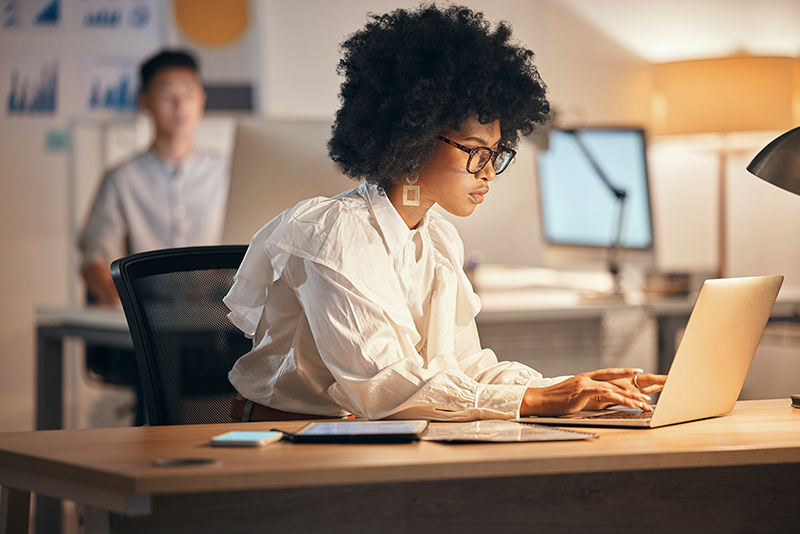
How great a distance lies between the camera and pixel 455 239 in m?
1.47

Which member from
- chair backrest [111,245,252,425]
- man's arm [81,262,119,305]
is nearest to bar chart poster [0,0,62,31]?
man's arm [81,262,119,305]

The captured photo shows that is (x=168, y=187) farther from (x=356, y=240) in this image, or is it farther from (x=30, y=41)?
(x=356, y=240)

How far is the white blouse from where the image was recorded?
1.08 meters

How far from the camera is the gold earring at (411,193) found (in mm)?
1322

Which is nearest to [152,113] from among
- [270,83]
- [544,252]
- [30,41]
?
[270,83]

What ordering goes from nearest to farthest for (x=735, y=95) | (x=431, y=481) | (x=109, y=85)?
1. (x=431, y=481)
2. (x=735, y=95)
3. (x=109, y=85)

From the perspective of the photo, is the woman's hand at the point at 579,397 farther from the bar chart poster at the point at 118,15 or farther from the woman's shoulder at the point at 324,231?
the bar chart poster at the point at 118,15

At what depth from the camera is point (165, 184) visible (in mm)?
3598

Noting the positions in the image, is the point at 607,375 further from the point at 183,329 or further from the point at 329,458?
the point at 183,329

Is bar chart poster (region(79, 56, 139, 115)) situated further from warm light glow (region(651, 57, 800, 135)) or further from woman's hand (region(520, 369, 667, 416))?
woman's hand (region(520, 369, 667, 416))

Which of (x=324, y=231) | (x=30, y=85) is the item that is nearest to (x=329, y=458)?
(x=324, y=231)

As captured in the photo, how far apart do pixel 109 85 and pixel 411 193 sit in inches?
118

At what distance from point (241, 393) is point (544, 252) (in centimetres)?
171

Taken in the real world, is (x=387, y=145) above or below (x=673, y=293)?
above
